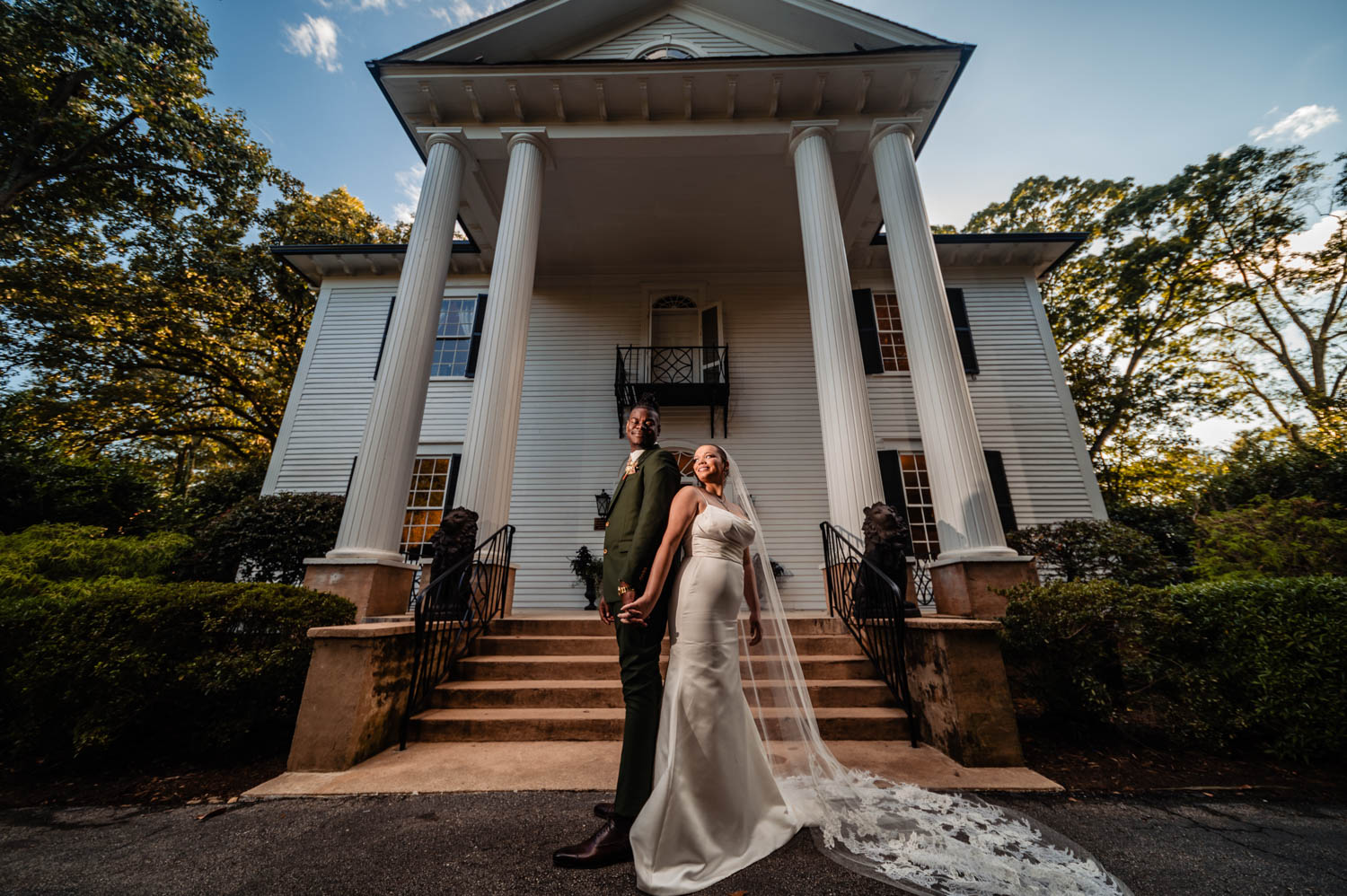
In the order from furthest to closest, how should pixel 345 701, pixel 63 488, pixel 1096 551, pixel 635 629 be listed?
1. pixel 63 488
2. pixel 1096 551
3. pixel 345 701
4. pixel 635 629

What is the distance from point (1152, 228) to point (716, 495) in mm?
17505

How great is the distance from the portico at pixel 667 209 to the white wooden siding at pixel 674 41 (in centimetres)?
192

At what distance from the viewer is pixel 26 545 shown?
4781 millimetres

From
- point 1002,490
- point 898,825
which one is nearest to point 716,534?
point 898,825

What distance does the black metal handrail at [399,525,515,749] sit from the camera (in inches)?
142

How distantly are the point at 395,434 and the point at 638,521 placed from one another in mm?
4689

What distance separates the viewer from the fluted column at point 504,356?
5566mm

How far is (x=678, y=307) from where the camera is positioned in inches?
413

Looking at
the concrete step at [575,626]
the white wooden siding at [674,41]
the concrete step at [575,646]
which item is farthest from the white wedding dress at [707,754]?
the white wooden siding at [674,41]

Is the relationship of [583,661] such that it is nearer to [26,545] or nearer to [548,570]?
[548,570]

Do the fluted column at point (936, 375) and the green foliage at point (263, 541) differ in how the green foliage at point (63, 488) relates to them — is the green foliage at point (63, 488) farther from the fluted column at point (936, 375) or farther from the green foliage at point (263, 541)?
the fluted column at point (936, 375)

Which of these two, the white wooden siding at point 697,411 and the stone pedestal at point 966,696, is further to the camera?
the white wooden siding at point 697,411

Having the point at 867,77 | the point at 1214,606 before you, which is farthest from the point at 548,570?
the point at 867,77

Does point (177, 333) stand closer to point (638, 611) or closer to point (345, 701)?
point (345, 701)
